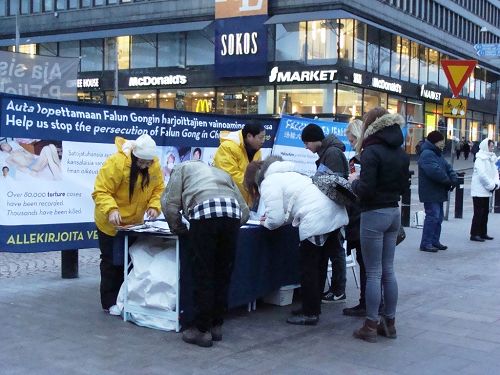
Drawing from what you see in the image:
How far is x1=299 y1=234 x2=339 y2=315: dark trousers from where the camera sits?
585 cm

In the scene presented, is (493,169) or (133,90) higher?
(133,90)

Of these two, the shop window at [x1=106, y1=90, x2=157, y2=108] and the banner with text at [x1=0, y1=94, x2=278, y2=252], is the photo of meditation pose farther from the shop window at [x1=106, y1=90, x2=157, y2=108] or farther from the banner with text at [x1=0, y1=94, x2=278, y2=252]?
the shop window at [x1=106, y1=90, x2=157, y2=108]

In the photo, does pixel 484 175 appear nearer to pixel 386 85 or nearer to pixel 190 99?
pixel 386 85

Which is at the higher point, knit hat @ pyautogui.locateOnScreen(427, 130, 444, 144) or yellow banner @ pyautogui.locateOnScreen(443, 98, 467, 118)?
yellow banner @ pyautogui.locateOnScreen(443, 98, 467, 118)

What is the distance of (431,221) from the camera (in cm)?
1024

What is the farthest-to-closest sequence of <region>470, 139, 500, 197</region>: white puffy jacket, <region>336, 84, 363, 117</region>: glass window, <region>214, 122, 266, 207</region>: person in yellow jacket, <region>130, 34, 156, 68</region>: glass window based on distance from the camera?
<region>130, 34, 156, 68</region>: glass window → <region>336, 84, 363, 117</region>: glass window → <region>470, 139, 500, 197</region>: white puffy jacket → <region>214, 122, 266, 207</region>: person in yellow jacket

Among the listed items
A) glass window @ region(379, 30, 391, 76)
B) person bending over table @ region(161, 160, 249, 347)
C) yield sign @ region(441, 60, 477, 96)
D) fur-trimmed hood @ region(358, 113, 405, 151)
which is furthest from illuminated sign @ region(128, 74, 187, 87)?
person bending over table @ region(161, 160, 249, 347)

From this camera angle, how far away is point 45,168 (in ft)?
21.8

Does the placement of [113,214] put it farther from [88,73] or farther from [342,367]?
[88,73]

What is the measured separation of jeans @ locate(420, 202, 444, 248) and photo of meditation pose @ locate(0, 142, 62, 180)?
19.4 feet

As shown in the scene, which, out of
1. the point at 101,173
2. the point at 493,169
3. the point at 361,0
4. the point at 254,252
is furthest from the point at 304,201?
the point at 361,0

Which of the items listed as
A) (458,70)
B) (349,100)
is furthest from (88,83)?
(458,70)

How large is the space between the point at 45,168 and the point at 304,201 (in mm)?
2737

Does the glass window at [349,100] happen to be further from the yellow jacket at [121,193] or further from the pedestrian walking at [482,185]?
the yellow jacket at [121,193]
